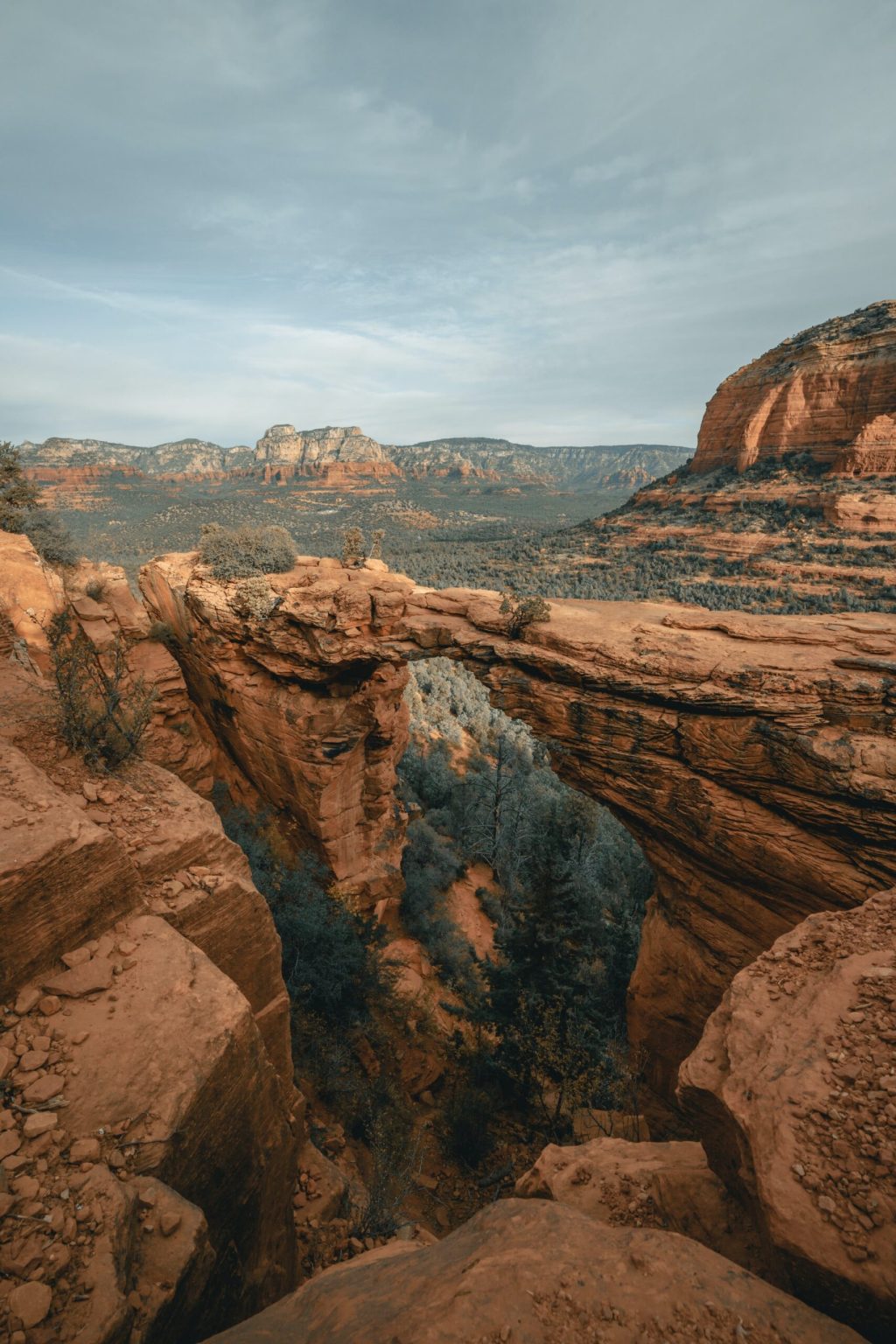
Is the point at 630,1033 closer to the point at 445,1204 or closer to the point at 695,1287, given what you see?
the point at 445,1204

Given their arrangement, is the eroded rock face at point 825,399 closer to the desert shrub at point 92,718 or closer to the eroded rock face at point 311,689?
the eroded rock face at point 311,689

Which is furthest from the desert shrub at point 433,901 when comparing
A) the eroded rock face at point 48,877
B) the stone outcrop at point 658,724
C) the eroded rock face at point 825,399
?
the eroded rock face at point 825,399

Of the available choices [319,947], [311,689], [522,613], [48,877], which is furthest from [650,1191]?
[311,689]

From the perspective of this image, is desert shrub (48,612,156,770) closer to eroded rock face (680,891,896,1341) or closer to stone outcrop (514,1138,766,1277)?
stone outcrop (514,1138,766,1277)

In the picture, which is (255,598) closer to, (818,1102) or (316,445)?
(818,1102)

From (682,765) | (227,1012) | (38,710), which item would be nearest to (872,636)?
(682,765)
